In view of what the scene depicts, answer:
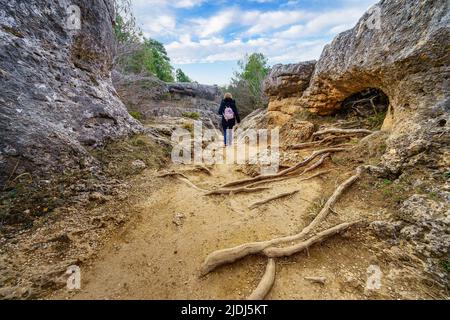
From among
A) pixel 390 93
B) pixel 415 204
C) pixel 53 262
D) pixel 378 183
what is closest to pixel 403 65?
pixel 390 93

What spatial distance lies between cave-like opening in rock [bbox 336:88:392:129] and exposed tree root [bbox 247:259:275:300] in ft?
18.4

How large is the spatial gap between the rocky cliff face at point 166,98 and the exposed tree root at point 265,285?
9808 mm

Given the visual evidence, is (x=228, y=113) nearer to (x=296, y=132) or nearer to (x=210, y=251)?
(x=296, y=132)

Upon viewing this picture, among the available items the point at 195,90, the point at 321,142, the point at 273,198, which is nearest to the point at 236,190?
the point at 273,198

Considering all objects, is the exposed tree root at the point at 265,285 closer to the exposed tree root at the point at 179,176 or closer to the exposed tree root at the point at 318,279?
the exposed tree root at the point at 318,279

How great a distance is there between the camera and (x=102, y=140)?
188 inches

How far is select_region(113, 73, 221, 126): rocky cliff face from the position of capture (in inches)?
397

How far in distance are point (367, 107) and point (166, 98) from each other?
17.8 meters

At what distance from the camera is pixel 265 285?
2.04 metres

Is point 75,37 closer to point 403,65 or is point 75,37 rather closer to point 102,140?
point 102,140

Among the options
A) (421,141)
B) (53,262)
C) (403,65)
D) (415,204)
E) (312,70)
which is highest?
(312,70)

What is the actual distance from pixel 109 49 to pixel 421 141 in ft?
27.5

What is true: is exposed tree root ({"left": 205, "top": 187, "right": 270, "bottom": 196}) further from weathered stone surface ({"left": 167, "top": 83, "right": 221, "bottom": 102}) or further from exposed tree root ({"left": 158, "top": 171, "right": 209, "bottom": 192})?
weathered stone surface ({"left": 167, "top": 83, "right": 221, "bottom": 102})

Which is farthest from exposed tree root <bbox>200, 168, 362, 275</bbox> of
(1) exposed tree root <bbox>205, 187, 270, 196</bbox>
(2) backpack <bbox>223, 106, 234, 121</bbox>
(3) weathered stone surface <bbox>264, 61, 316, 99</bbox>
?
(3) weathered stone surface <bbox>264, 61, 316, 99</bbox>
